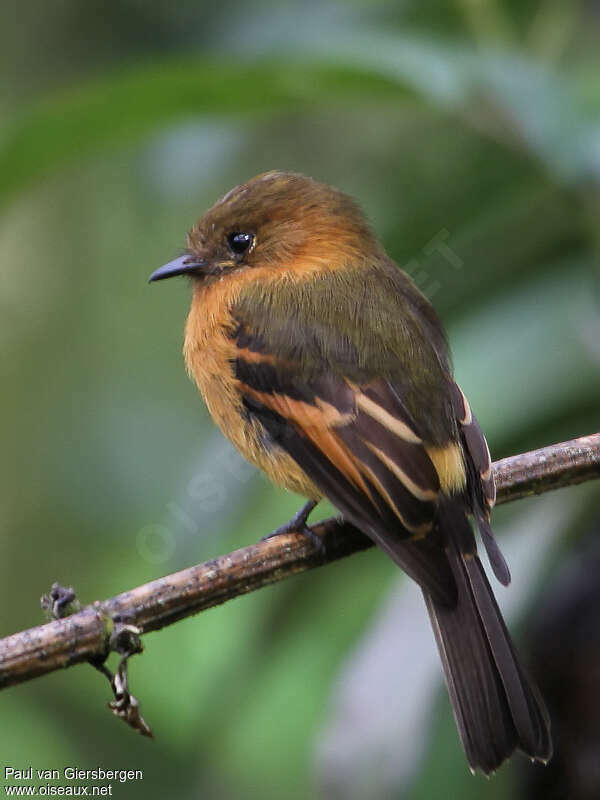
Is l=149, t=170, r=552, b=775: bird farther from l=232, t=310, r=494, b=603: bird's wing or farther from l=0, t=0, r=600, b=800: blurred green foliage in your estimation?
l=0, t=0, r=600, b=800: blurred green foliage

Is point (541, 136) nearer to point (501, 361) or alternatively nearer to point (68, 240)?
point (501, 361)

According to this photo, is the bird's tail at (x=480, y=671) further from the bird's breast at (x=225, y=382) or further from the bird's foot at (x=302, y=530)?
the bird's breast at (x=225, y=382)

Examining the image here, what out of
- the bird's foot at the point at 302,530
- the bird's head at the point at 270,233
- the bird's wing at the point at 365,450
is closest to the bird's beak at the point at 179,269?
the bird's head at the point at 270,233

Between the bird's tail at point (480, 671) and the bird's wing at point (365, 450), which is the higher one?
the bird's wing at point (365, 450)

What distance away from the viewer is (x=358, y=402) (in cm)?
284

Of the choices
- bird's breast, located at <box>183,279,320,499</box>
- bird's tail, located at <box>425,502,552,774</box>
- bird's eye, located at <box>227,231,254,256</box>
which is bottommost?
bird's tail, located at <box>425,502,552,774</box>

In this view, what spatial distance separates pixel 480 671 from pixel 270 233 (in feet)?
4.89

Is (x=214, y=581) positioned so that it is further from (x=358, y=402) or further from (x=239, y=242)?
(x=239, y=242)

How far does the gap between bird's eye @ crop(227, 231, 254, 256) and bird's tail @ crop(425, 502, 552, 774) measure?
45.5 inches

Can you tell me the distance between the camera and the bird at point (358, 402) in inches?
104

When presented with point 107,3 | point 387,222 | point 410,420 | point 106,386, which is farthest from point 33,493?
point 410,420

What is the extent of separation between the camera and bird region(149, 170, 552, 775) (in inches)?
104

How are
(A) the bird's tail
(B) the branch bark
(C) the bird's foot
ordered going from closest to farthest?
1. (B) the branch bark
2. (A) the bird's tail
3. (C) the bird's foot

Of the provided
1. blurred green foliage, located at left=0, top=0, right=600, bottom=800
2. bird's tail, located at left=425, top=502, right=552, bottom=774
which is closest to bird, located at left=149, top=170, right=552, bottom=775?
bird's tail, located at left=425, top=502, right=552, bottom=774
